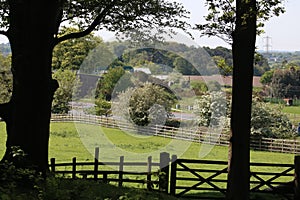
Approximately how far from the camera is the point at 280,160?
1059 inches

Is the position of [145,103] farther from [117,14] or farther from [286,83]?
[286,83]

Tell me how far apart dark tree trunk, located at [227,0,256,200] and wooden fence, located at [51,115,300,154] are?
72.6 ft

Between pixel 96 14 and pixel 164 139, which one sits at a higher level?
pixel 96 14

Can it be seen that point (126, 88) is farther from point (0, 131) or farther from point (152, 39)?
point (152, 39)

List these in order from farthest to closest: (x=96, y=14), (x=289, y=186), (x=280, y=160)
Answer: (x=280, y=160)
(x=96, y=14)
(x=289, y=186)

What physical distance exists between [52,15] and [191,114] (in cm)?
2644

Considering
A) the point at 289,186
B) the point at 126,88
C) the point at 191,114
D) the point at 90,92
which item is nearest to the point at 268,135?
the point at 191,114

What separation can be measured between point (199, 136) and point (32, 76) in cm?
2545

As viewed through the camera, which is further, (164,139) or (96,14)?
(164,139)

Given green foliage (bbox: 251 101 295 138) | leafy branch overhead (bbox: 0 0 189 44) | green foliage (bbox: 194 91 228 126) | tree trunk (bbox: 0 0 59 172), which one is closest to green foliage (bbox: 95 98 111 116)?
green foliage (bbox: 194 91 228 126)

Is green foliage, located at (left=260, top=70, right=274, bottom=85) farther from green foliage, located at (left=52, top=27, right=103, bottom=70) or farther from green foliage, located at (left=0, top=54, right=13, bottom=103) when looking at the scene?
green foliage, located at (left=0, top=54, right=13, bottom=103)

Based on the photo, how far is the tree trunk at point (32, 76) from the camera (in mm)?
7496

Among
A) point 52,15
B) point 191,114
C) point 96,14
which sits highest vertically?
point 96,14

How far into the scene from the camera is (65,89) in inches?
1550
